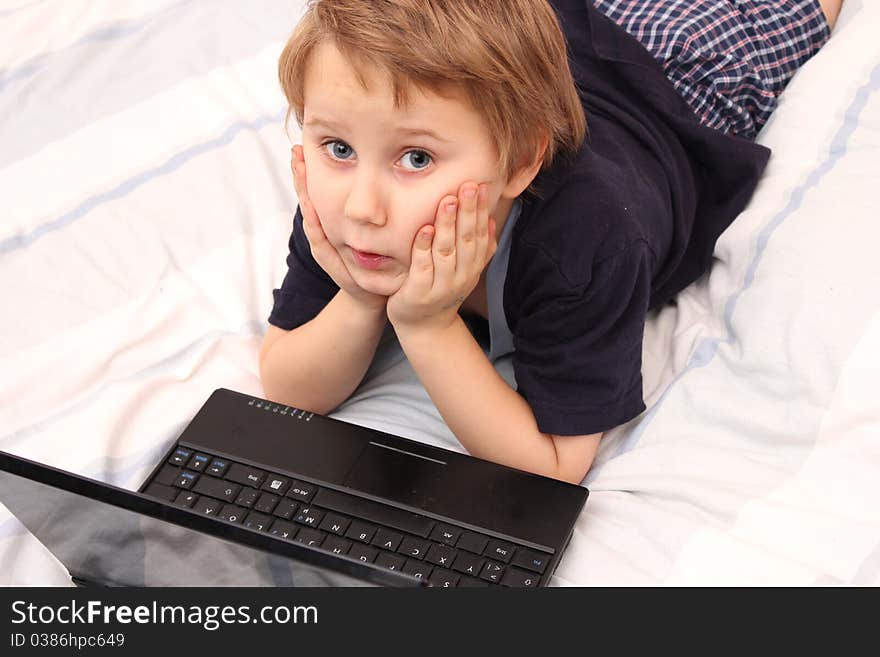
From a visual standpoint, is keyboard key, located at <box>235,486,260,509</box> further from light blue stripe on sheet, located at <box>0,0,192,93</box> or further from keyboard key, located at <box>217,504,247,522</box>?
light blue stripe on sheet, located at <box>0,0,192,93</box>

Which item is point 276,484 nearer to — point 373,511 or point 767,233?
point 373,511

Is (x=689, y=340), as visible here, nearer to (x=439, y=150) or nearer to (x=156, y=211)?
(x=439, y=150)

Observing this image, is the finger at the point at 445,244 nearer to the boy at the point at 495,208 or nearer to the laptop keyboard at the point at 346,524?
the boy at the point at 495,208

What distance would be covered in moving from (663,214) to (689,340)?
13 centimetres

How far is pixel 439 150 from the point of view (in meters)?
0.80

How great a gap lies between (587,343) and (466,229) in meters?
0.17

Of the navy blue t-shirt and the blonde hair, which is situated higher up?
the blonde hair

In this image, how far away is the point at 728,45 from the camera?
1.27 metres

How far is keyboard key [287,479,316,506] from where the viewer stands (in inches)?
35.4

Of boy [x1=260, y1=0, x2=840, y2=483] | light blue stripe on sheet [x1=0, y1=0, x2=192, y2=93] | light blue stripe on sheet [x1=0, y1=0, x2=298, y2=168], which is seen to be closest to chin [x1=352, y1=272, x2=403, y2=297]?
boy [x1=260, y1=0, x2=840, y2=483]

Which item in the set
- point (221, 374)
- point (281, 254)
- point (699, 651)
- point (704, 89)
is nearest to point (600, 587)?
point (699, 651)

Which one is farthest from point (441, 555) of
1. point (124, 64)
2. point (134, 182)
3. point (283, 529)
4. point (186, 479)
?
point (124, 64)

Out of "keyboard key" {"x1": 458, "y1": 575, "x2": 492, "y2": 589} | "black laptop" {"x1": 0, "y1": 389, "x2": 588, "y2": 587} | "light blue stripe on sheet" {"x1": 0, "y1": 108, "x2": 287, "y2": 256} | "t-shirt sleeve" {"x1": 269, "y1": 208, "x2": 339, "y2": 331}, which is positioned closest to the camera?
"black laptop" {"x1": 0, "y1": 389, "x2": 588, "y2": 587}

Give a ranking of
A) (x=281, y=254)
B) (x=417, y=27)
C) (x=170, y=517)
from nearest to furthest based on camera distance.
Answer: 1. (x=170, y=517)
2. (x=417, y=27)
3. (x=281, y=254)
